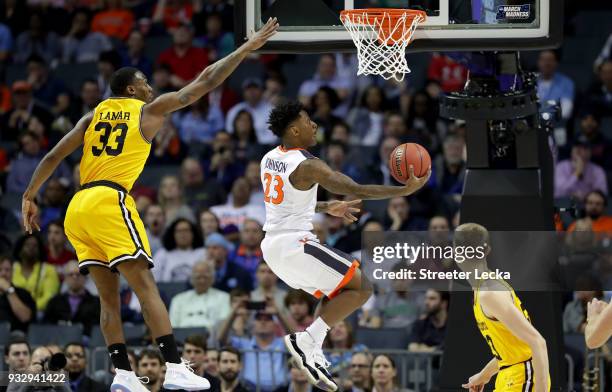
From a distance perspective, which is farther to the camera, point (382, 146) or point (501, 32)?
point (382, 146)

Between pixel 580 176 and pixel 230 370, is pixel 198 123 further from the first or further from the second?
pixel 230 370

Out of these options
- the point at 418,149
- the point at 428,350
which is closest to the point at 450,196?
the point at 428,350

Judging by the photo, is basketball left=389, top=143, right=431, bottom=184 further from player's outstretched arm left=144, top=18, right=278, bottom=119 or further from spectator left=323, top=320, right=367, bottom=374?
spectator left=323, top=320, right=367, bottom=374

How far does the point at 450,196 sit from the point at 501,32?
4622 mm

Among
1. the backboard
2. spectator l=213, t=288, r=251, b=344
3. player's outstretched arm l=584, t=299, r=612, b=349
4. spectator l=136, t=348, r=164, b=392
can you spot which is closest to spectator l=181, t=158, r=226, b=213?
spectator l=213, t=288, r=251, b=344

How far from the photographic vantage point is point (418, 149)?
29.8 feet

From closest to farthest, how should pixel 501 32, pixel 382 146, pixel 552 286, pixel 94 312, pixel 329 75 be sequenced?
pixel 501 32, pixel 552 286, pixel 94 312, pixel 382 146, pixel 329 75

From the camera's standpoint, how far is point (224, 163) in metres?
15.9

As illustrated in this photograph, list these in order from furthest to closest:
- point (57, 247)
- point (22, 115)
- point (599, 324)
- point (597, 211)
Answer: point (22, 115) < point (57, 247) < point (597, 211) < point (599, 324)

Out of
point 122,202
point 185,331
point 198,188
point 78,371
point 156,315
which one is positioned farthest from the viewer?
point 198,188

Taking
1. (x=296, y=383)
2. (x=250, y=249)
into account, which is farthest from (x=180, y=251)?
(x=296, y=383)

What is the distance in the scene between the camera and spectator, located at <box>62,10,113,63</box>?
18703mm

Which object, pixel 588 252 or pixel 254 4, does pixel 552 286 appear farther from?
pixel 254 4

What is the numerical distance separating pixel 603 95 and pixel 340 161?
342cm
